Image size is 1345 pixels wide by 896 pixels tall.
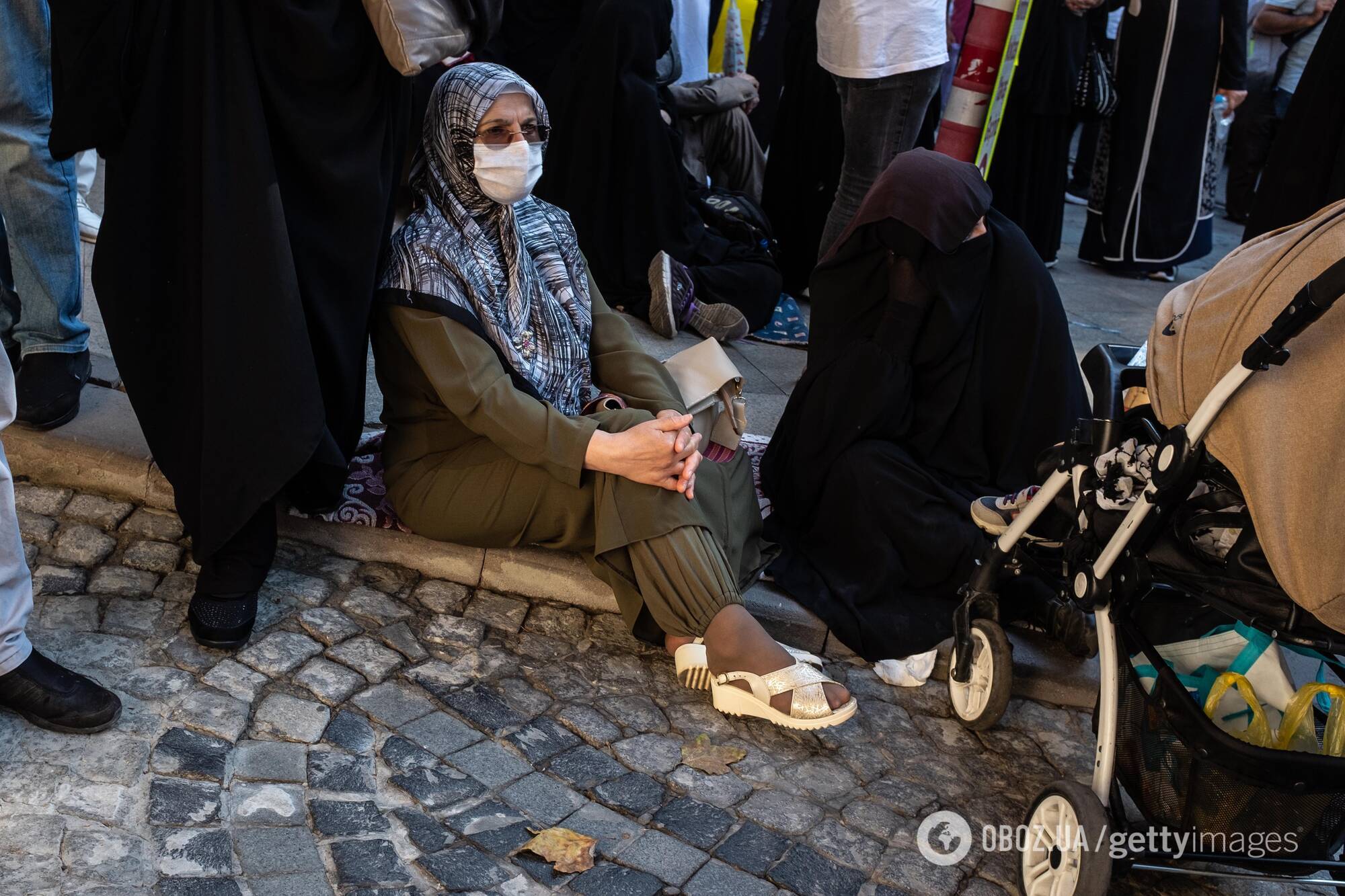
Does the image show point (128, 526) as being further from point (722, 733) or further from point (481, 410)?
point (722, 733)

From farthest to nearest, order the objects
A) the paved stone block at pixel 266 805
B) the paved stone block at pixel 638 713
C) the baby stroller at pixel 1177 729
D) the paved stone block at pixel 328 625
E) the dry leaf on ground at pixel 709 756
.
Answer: the paved stone block at pixel 328 625, the paved stone block at pixel 638 713, the dry leaf on ground at pixel 709 756, the paved stone block at pixel 266 805, the baby stroller at pixel 1177 729

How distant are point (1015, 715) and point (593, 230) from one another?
3.13 m

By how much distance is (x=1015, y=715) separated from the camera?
3.27m

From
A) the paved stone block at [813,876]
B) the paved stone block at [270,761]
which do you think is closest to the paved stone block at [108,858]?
the paved stone block at [270,761]

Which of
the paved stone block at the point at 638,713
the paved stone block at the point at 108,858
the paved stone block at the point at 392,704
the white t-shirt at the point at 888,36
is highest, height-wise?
the white t-shirt at the point at 888,36

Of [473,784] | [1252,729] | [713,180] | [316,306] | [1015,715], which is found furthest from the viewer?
[713,180]

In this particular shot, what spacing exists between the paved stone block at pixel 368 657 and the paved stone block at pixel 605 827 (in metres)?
0.64

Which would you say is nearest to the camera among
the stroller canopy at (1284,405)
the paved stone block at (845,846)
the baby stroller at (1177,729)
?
the stroller canopy at (1284,405)

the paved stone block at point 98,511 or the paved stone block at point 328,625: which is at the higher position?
the paved stone block at point 98,511

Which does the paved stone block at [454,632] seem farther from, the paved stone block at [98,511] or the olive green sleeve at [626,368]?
the paved stone block at [98,511]

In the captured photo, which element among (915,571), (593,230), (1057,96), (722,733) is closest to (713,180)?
(593,230)

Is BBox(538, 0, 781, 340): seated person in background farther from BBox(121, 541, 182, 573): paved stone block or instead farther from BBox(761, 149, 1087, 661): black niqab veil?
BBox(121, 541, 182, 573): paved stone block

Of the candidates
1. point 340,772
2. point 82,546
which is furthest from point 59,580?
point 340,772

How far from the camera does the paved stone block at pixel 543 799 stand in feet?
8.55
